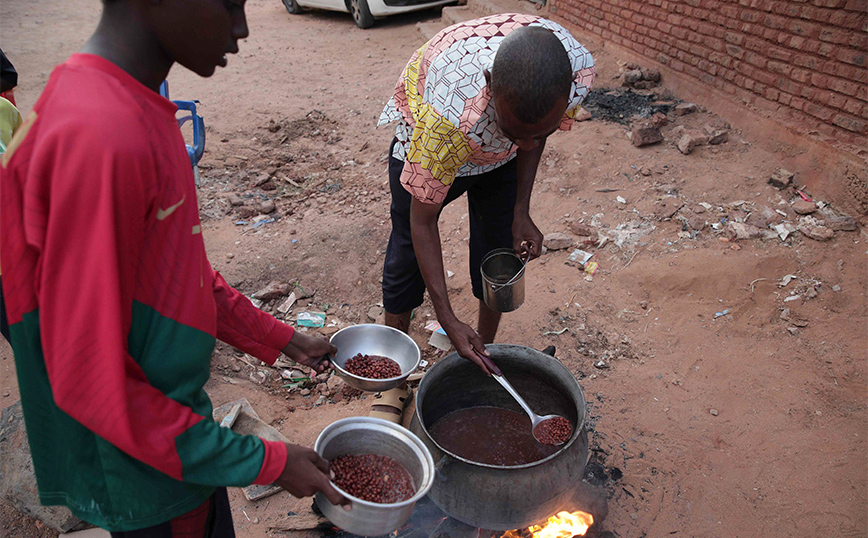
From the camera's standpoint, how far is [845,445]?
9.50 ft

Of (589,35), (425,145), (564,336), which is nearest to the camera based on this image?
(425,145)

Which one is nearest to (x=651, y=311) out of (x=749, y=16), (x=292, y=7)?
(x=749, y=16)

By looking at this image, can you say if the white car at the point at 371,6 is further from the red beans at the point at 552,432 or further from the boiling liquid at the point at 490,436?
the red beans at the point at 552,432

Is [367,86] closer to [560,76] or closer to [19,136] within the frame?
[560,76]

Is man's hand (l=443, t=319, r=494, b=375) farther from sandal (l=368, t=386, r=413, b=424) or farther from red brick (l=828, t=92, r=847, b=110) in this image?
red brick (l=828, t=92, r=847, b=110)

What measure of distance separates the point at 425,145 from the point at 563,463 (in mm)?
1260

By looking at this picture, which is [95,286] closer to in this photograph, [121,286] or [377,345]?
[121,286]

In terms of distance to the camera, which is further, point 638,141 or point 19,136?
point 638,141

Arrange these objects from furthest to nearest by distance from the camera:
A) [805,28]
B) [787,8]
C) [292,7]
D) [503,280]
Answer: [292,7] → [787,8] → [805,28] → [503,280]

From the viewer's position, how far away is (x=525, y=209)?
281cm

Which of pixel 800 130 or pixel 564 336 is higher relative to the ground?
pixel 800 130

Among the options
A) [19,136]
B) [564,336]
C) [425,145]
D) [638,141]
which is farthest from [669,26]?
[19,136]

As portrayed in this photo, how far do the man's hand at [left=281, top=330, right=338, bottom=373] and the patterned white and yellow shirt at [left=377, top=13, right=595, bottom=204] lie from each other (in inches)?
25.5

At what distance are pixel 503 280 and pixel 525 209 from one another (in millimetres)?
406
